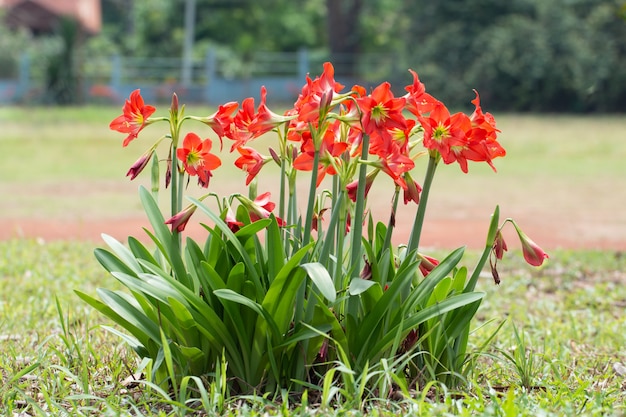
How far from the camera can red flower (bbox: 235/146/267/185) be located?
10.1 feet

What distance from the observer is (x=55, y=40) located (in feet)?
105

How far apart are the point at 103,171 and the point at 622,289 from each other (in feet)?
31.1


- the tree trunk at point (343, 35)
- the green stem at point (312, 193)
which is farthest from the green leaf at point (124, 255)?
the tree trunk at point (343, 35)

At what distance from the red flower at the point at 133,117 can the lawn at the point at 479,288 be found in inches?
24.2

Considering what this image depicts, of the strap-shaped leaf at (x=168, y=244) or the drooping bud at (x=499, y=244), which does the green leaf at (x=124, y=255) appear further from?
the drooping bud at (x=499, y=244)

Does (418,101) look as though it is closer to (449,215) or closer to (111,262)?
(111,262)

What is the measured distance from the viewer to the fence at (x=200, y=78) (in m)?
27.0

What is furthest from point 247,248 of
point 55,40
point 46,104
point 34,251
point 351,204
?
point 55,40

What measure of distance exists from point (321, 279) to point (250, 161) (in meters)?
0.70

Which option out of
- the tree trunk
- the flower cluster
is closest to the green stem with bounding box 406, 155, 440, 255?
the flower cluster

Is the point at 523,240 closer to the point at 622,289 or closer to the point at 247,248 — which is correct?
the point at 247,248

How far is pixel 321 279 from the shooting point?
256 centimetres

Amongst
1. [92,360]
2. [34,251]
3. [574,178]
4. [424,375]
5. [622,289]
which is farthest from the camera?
[574,178]

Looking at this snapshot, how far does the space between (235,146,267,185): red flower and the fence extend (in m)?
24.0
